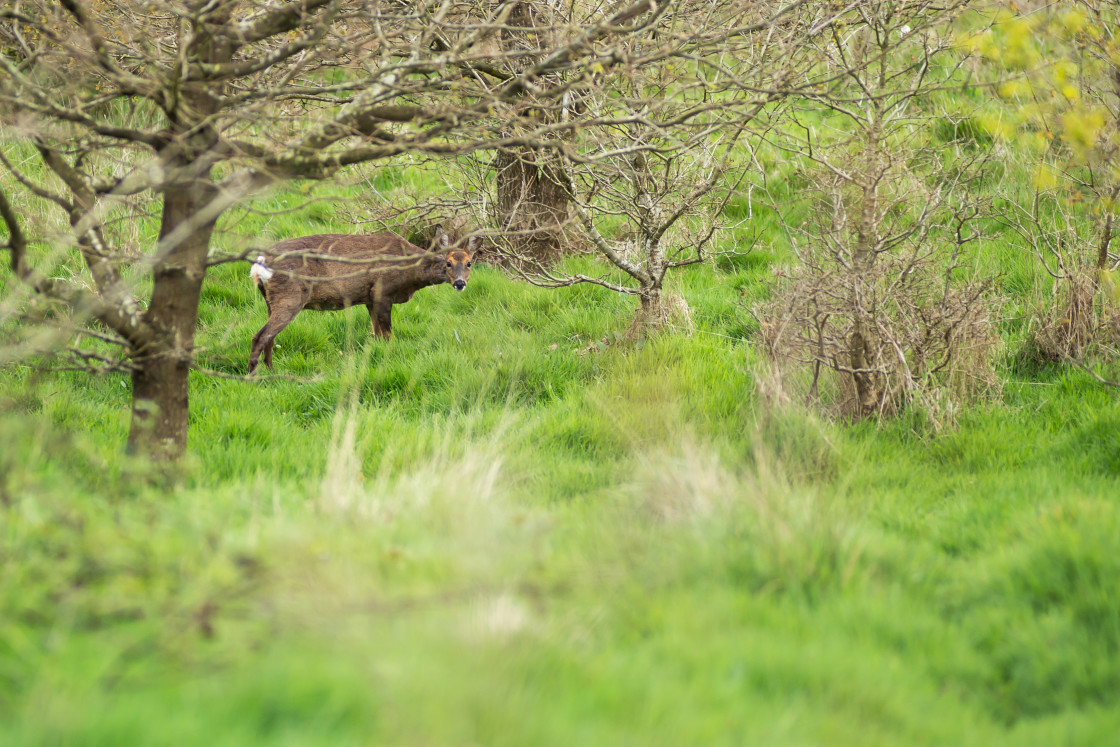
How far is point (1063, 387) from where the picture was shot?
6.32 meters

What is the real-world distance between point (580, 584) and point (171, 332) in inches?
110

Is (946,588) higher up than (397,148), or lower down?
lower down

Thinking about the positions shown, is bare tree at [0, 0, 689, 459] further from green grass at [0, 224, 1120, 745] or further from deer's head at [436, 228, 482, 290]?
deer's head at [436, 228, 482, 290]

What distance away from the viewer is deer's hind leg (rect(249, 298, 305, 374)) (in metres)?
8.10

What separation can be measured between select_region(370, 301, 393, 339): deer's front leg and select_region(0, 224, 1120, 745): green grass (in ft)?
8.73

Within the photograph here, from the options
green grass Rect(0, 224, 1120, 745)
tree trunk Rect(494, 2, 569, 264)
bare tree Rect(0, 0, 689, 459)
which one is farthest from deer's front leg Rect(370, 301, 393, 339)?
bare tree Rect(0, 0, 689, 459)

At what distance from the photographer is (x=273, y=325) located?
8188mm

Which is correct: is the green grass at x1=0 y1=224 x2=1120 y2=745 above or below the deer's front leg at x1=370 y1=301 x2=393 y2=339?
below

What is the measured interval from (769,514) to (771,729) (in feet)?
4.28

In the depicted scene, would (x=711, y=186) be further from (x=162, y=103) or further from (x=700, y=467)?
(x=162, y=103)

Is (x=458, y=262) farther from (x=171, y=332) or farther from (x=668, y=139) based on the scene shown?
(x=171, y=332)

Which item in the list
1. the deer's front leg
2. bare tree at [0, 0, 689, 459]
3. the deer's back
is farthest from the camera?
the deer's front leg

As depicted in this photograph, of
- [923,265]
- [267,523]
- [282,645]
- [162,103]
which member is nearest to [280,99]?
[162,103]

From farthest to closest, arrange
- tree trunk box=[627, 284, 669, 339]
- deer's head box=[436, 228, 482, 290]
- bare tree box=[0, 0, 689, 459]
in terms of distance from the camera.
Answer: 1. deer's head box=[436, 228, 482, 290]
2. tree trunk box=[627, 284, 669, 339]
3. bare tree box=[0, 0, 689, 459]
